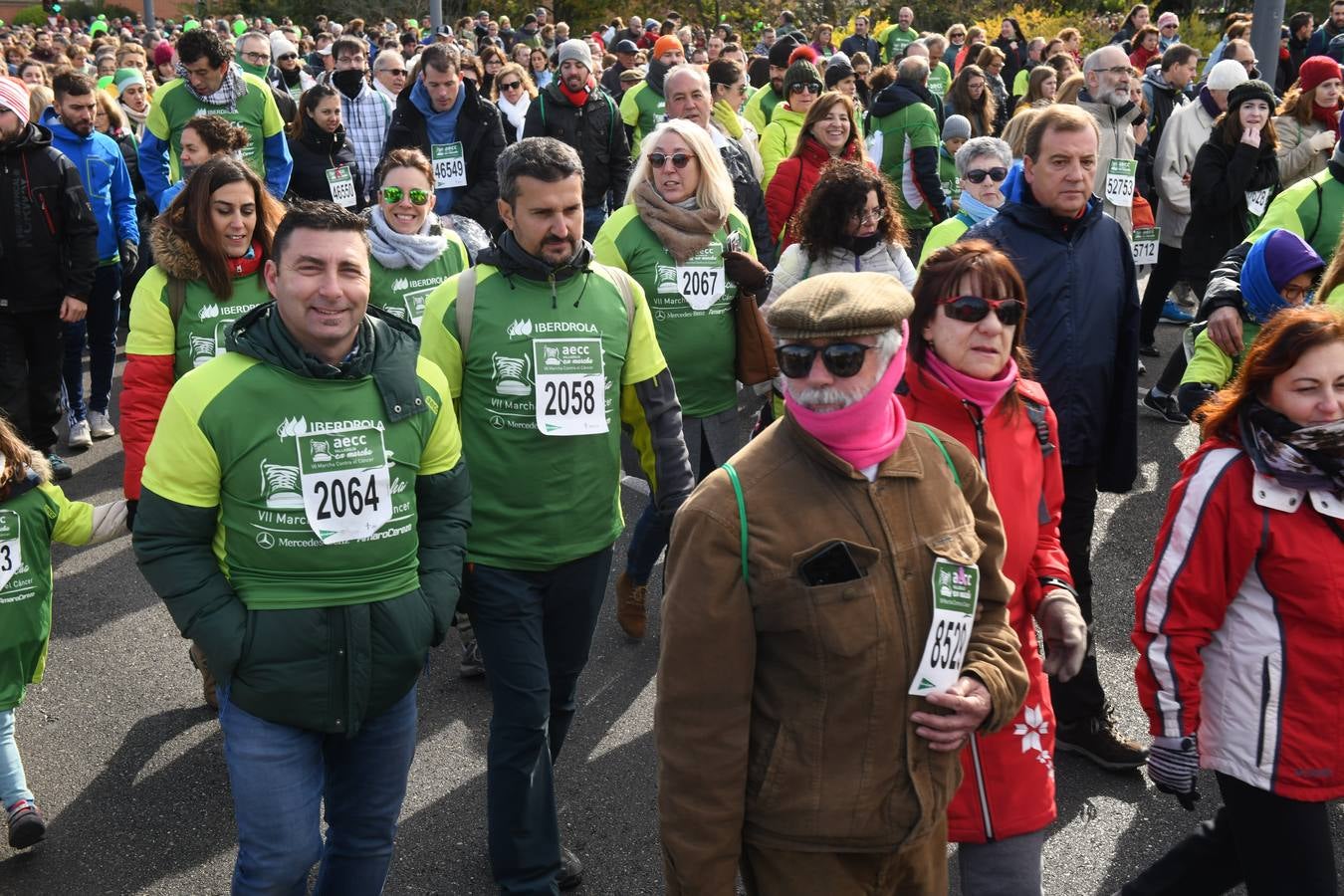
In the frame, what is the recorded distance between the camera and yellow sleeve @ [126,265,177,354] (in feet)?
15.7

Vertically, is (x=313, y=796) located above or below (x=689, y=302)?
below

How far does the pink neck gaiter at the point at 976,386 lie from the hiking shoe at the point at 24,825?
320 cm

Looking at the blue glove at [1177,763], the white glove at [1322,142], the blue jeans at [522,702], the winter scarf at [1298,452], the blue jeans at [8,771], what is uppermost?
the white glove at [1322,142]

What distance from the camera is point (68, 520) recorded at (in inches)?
179

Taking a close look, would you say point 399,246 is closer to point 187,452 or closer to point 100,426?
point 187,452

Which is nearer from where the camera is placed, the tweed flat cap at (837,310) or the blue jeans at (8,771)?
the tweed flat cap at (837,310)

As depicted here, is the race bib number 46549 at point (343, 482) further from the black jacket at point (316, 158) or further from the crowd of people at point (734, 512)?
the black jacket at point (316, 158)

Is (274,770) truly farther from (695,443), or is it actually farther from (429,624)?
(695,443)

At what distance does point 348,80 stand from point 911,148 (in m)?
4.12

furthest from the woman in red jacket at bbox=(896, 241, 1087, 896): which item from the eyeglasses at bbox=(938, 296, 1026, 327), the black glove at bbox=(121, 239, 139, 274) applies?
the black glove at bbox=(121, 239, 139, 274)

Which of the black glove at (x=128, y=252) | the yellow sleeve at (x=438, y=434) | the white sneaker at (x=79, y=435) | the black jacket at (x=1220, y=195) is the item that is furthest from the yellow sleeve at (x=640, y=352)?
the white sneaker at (x=79, y=435)

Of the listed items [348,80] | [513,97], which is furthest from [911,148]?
[348,80]

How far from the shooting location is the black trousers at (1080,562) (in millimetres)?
4672

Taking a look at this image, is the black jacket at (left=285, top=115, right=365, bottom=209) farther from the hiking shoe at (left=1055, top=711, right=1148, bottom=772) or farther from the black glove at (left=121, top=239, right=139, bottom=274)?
the hiking shoe at (left=1055, top=711, right=1148, bottom=772)
